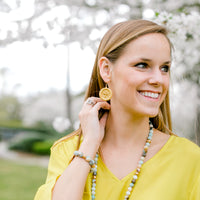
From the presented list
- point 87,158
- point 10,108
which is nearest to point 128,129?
point 87,158

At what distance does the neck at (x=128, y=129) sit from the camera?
1944mm

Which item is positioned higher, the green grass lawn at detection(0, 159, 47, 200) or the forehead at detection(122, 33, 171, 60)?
the forehead at detection(122, 33, 171, 60)

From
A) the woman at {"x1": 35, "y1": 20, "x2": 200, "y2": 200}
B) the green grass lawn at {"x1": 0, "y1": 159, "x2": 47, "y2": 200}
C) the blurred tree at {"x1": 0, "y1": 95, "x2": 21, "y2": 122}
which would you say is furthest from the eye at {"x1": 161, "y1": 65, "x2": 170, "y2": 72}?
the blurred tree at {"x1": 0, "y1": 95, "x2": 21, "y2": 122}

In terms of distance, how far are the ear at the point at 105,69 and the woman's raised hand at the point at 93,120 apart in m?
0.16

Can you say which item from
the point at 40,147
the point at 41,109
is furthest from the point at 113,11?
the point at 41,109

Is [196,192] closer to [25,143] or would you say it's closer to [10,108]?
[25,143]

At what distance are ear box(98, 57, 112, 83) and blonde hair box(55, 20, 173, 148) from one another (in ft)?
0.10

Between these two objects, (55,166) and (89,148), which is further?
(55,166)

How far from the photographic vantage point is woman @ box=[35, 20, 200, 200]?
5.63 feet

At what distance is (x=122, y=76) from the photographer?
5.97 feet

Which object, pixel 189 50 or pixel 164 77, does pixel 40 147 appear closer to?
pixel 189 50

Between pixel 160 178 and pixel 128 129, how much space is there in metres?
0.36

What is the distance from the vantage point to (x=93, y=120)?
192 centimetres

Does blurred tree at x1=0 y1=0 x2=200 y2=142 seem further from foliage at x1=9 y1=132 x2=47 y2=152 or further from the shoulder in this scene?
foliage at x1=9 y1=132 x2=47 y2=152
